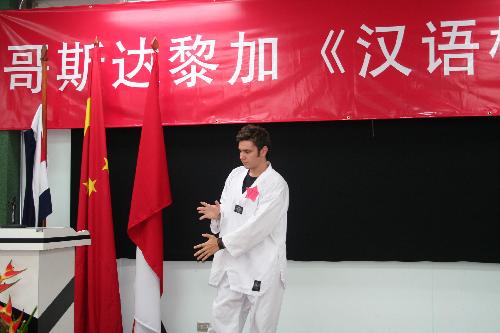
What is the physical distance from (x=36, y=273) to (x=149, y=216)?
1131mm

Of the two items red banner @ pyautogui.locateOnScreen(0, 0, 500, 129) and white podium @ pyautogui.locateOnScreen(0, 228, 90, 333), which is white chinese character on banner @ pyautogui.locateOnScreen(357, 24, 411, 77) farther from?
white podium @ pyautogui.locateOnScreen(0, 228, 90, 333)

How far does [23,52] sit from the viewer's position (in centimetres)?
337

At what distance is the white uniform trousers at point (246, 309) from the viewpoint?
253 cm

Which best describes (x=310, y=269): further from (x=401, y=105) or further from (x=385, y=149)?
(x=401, y=105)

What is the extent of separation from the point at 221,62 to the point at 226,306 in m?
1.53

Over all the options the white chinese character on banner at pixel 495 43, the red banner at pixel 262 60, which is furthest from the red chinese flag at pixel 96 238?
the white chinese character on banner at pixel 495 43

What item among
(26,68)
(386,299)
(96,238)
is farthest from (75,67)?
(386,299)

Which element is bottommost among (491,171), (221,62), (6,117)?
(491,171)

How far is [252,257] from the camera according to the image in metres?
2.61

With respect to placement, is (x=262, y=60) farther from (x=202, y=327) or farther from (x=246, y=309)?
(x=202, y=327)

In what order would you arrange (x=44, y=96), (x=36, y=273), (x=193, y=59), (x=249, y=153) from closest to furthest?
(x=36, y=273) < (x=249, y=153) < (x=44, y=96) < (x=193, y=59)

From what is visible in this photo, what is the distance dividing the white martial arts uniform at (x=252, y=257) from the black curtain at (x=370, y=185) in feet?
1.74

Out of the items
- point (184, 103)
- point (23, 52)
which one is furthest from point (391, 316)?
point (23, 52)

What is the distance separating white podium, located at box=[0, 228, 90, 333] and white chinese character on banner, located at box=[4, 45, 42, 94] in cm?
175
